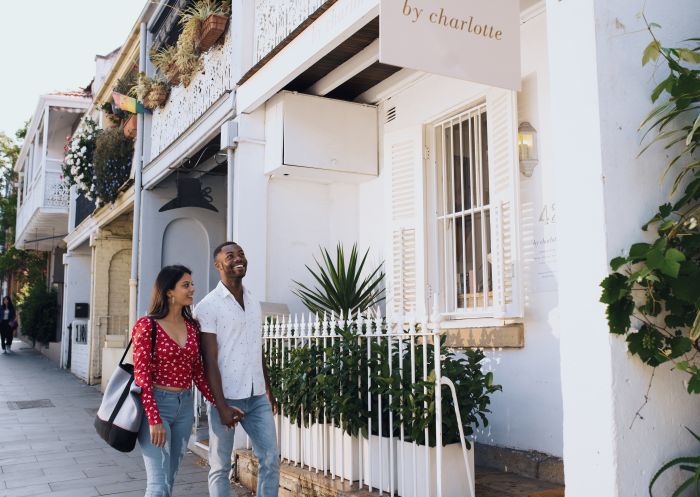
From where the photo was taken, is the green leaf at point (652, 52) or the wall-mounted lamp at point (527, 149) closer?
the green leaf at point (652, 52)

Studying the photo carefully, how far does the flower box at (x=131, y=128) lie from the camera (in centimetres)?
1205

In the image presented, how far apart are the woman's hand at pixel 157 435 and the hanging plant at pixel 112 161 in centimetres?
981

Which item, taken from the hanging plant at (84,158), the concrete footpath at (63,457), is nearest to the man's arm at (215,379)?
the concrete footpath at (63,457)

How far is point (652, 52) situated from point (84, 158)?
1286cm

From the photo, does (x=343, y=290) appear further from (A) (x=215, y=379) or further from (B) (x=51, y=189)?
(B) (x=51, y=189)

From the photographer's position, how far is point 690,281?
9.20 feet

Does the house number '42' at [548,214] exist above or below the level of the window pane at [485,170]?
below

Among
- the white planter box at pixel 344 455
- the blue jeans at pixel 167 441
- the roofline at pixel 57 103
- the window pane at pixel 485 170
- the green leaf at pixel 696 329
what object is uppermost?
the roofline at pixel 57 103

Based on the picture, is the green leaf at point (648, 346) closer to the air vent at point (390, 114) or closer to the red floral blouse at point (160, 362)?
the red floral blouse at point (160, 362)

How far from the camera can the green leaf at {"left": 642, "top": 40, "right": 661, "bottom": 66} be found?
2926mm

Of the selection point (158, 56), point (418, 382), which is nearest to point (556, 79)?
point (418, 382)

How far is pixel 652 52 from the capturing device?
2.92 m

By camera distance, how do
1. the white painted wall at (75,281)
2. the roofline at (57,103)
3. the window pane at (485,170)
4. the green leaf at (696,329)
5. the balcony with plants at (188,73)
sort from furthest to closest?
1. the roofline at (57,103)
2. the white painted wall at (75,281)
3. the balcony with plants at (188,73)
4. the window pane at (485,170)
5. the green leaf at (696,329)

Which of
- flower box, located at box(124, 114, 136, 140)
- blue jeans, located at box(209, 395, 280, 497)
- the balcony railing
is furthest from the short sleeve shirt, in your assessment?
the balcony railing
